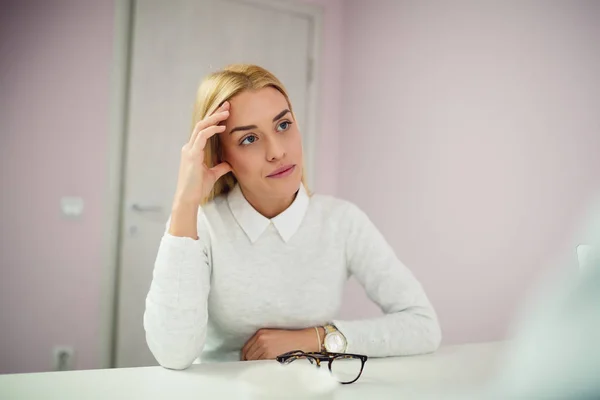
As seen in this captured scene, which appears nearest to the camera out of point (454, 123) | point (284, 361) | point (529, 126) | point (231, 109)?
point (284, 361)

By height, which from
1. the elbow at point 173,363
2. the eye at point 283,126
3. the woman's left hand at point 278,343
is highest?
the eye at point 283,126

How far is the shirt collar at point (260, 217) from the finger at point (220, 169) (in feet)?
0.30

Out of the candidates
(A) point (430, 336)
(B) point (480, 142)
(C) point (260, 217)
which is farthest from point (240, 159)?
(B) point (480, 142)

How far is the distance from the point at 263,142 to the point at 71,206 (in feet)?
4.90

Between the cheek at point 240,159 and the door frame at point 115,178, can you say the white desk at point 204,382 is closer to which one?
the cheek at point 240,159

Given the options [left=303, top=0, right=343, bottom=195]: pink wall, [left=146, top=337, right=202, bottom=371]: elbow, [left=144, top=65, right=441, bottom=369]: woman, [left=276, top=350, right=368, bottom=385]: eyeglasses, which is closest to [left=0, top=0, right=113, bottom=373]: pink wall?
[left=303, top=0, right=343, bottom=195]: pink wall

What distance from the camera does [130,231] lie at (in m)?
2.27

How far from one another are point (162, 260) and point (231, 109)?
1.16ft


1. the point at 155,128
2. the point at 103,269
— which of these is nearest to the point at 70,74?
the point at 155,128

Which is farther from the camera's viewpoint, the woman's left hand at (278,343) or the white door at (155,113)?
the white door at (155,113)

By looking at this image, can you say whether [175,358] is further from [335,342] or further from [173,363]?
[335,342]

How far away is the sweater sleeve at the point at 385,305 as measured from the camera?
1.00m

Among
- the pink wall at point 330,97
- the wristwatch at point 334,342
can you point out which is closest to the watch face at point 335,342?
the wristwatch at point 334,342

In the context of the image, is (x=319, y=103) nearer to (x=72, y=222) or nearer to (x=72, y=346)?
(x=72, y=222)
